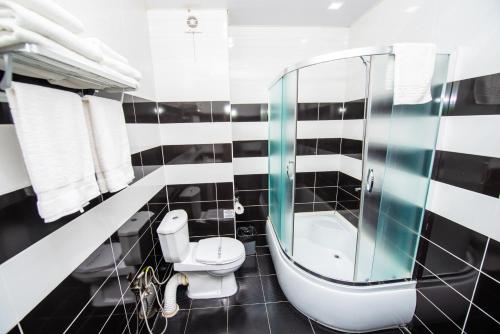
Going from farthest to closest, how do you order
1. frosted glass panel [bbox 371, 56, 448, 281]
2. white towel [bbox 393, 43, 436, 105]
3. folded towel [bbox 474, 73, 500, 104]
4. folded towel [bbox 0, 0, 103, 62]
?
frosted glass panel [bbox 371, 56, 448, 281] → white towel [bbox 393, 43, 436, 105] → folded towel [bbox 474, 73, 500, 104] → folded towel [bbox 0, 0, 103, 62]

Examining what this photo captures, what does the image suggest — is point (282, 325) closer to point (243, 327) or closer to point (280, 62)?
point (243, 327)

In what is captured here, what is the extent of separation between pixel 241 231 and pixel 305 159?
1154 millimetres

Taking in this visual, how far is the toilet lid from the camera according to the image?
5.31 ft

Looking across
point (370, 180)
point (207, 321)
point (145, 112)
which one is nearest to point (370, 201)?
point (370, 180)

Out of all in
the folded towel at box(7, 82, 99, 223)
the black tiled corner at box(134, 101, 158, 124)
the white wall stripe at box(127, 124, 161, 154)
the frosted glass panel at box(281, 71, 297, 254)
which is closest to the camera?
the folded towel at box(7, 82, 99, 223)

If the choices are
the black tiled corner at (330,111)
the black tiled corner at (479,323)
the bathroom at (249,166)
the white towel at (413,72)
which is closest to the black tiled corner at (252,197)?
the bathroom at (249,166)

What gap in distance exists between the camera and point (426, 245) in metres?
1.26

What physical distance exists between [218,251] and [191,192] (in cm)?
63

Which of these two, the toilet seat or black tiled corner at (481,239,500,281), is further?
the toilet seat

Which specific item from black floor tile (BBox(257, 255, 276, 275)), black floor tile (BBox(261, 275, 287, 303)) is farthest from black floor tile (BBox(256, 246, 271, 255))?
black floor tile (BBox(261, 275, 287, 303))

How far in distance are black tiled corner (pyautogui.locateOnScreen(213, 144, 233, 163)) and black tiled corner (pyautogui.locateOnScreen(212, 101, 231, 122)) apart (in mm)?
250

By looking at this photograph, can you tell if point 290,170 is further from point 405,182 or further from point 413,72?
point 413,72

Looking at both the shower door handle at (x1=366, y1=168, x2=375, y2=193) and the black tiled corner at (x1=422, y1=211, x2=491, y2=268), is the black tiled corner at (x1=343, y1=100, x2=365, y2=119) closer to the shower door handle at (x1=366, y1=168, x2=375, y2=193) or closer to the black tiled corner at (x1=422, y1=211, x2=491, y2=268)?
the shower door handle at (x1=366, y1=168, x2=375, y2=193)

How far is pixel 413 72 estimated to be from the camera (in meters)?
1.07
